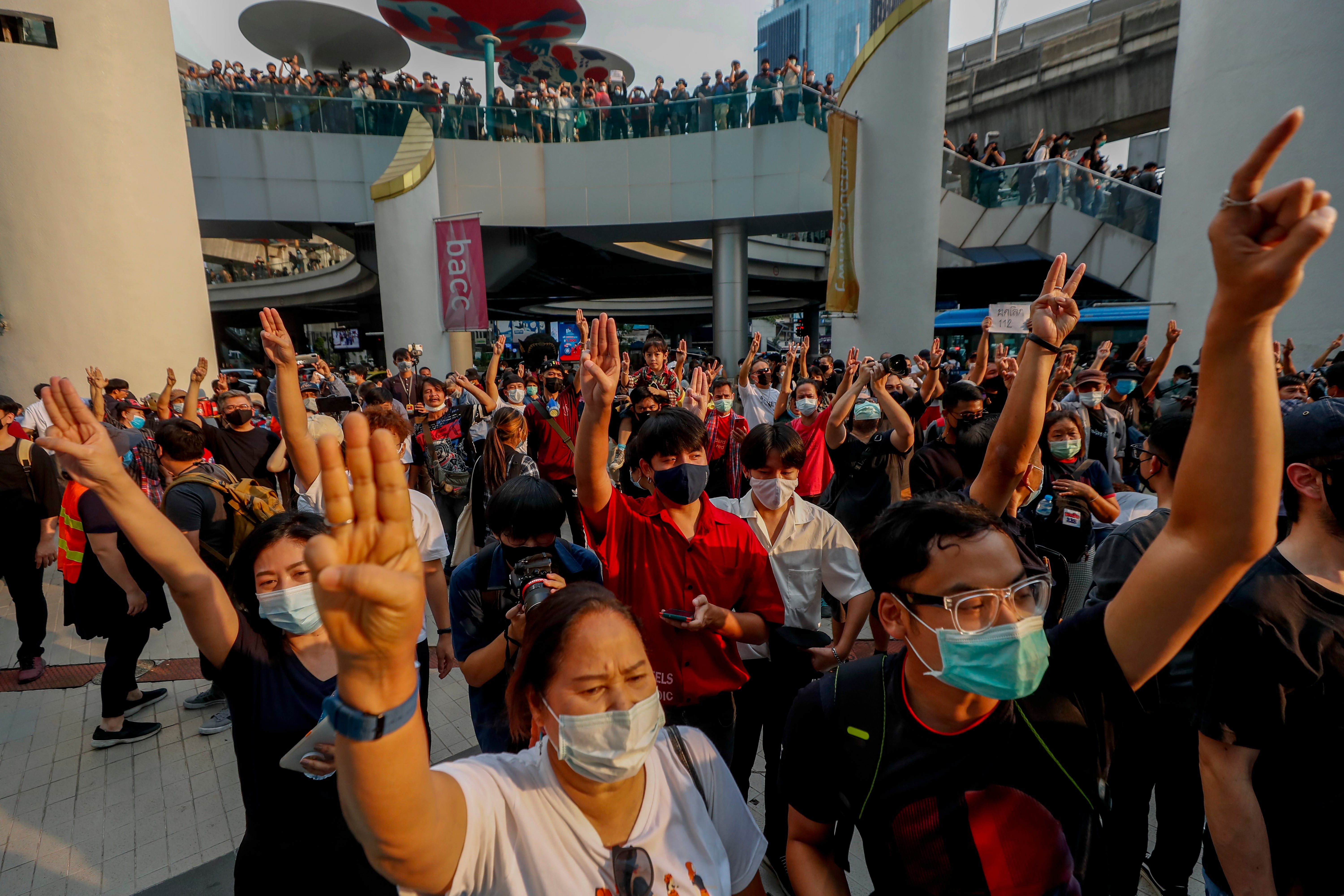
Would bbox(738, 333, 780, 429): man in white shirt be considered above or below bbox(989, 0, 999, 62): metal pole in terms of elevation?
below

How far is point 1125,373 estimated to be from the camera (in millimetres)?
6945

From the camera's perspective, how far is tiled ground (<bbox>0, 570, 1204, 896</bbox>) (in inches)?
113

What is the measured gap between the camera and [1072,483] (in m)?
3.25

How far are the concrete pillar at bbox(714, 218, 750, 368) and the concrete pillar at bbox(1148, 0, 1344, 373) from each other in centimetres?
958

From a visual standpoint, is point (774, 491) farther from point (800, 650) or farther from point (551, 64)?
point (551, 64)

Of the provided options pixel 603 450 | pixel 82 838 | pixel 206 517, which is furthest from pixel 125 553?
pixel 603 450

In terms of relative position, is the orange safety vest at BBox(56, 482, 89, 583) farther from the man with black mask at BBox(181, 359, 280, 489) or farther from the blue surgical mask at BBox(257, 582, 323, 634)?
the blue surgical mask at BBox(257, 582, 323, 634)

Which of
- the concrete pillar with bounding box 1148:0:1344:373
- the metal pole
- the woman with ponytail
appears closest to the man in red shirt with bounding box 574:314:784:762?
the woman with ponytail

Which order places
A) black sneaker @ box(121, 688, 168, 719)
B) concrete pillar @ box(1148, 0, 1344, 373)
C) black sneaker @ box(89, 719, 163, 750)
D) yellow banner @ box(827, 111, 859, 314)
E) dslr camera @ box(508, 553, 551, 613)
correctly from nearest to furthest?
dslr camera @ box(508, 553, 551, 613)
black sneaker @ box(89, 719, 163, 750)
black sneaker @ box(121, 688, 168, 719)
concrete pillar @ box(1148, 0, 1344, 373)
yellow banner @ box(827, 111, 859, 314)

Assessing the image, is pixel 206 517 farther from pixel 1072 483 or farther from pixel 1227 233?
pixel 1072 483

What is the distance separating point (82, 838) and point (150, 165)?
44.7 feet

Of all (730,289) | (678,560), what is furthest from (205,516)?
(730,289)

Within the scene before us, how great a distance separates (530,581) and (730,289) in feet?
56.7

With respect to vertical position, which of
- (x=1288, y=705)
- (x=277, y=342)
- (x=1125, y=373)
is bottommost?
(x=1288, y=705)
